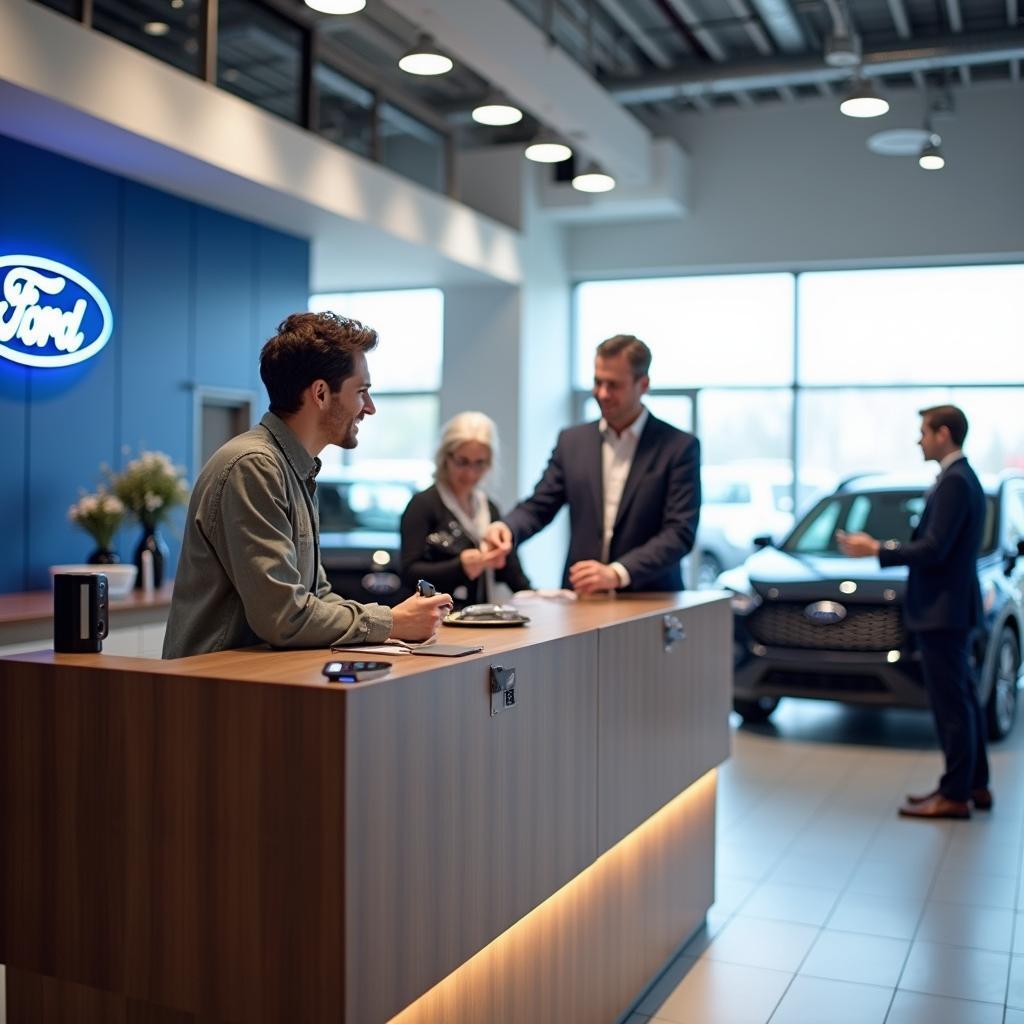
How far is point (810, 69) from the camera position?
955 centimetres

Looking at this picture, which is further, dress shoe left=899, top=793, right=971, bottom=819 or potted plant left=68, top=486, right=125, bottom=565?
potted plant left=68, top=486, right=125, bottom=565

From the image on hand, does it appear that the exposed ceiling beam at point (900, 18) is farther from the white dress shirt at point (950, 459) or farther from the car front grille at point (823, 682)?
the car front grille at point (823, 682)

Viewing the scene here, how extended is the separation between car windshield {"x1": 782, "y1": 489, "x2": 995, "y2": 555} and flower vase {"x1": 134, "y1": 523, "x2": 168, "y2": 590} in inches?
140

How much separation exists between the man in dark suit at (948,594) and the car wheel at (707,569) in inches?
253

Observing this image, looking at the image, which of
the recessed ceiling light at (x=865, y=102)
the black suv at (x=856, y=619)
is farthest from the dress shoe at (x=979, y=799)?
the recessed ceiling light at (x=865, y=102)

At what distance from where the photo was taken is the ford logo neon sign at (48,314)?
6027 millimetres

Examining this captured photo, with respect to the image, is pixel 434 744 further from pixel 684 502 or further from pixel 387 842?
pixel 684 502

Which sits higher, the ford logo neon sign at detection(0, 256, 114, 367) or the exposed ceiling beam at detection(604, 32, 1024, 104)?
the exposed ceiling beam at detection(604, 32, 1024, 104)

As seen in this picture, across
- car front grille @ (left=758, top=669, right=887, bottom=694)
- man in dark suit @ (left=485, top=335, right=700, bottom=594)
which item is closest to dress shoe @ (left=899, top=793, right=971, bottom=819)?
car front grille @ (left=758, top=669, right=887, bottom=694)

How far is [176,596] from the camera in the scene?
238 centimetres

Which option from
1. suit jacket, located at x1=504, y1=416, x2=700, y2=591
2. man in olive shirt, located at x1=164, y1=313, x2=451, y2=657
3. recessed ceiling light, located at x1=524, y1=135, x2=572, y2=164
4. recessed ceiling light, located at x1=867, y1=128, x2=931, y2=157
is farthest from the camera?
recessed ceiling light, located at x1=867, y1=128, x2=931, y2=157

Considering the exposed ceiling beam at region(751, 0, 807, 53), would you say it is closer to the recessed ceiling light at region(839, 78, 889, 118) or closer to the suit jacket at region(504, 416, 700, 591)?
the recessed ceiling light at region(839, 78, 889, 118)

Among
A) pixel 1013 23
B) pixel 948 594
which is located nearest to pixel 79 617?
pixel 948 594

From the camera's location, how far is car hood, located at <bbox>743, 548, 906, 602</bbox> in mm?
6473
